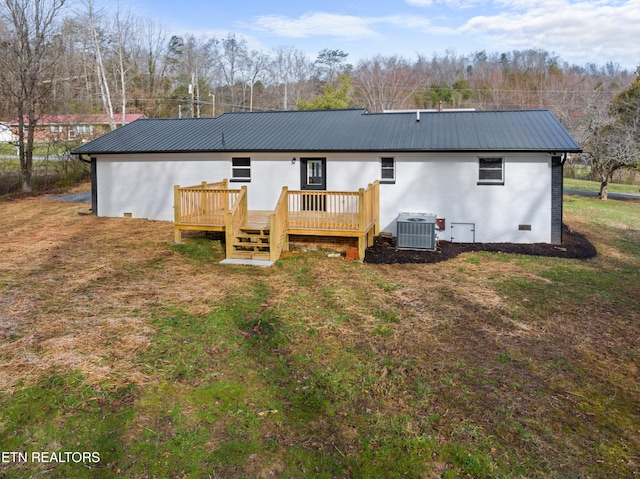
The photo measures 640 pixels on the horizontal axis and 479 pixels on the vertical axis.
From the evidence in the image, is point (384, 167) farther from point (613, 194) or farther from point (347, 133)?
point (613, 194)

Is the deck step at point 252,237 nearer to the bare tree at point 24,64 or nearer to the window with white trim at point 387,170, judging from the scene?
the window with white trim at point 387,170

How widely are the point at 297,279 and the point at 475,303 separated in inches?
129

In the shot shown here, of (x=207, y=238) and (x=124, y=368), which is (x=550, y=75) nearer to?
(x=207, y=238)

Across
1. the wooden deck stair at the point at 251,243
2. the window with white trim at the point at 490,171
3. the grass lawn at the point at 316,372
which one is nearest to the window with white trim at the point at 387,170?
the window with white trim at the point at 490,171

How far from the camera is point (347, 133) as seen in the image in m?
13.8

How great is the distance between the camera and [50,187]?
22.9 m

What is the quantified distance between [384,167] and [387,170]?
0.12 m

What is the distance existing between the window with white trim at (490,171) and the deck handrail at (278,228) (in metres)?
5.44

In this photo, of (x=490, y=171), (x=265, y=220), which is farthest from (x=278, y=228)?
(x=490, y=171)

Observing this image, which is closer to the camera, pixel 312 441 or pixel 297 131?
pixel 312 441

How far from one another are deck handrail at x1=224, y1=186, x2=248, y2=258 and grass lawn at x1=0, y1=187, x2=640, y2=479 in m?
1.00

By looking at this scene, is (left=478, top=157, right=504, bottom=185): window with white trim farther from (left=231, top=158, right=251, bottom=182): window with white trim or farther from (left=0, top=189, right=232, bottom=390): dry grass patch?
(left=0, top=189, right=232, bottom=390): dry grass patch

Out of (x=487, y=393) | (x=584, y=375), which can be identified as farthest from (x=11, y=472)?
(x=584, y=375)

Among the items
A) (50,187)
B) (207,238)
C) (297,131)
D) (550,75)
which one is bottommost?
(207,238)
